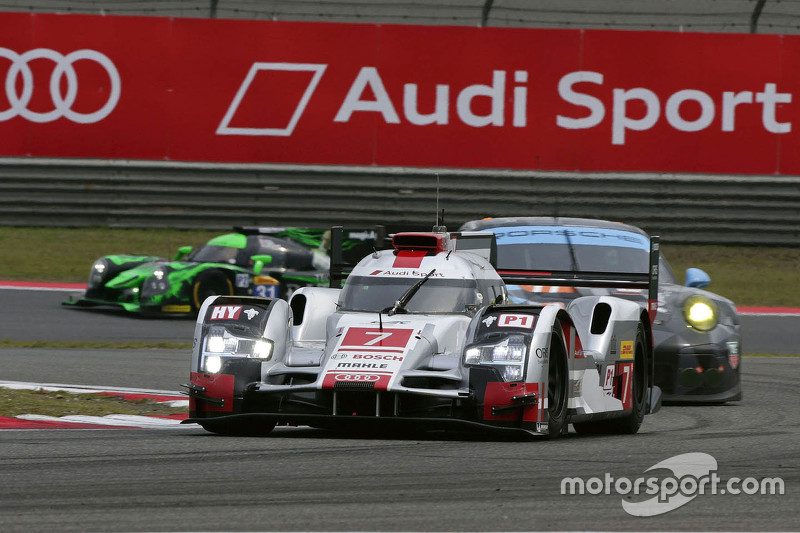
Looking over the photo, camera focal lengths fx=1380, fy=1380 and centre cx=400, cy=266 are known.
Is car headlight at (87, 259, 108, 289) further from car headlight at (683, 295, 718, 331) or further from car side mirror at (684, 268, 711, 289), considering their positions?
car headlight at (683, 295, 718, 331)

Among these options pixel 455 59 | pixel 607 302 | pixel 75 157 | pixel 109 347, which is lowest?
pixel 109 347

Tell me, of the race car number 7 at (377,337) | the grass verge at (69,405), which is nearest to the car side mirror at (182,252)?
the grass verge at (69,405)

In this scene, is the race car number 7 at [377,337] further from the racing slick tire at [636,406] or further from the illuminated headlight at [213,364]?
the racing slick tire at [636,406]

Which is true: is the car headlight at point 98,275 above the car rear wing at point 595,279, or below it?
below

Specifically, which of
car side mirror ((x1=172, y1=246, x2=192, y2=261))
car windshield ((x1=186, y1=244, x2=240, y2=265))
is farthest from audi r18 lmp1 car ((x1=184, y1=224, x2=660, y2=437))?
car side mirror ((x1=172, y1=246, x2=192, y2=261))

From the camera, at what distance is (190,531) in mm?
4344

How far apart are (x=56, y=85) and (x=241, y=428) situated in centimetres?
1272

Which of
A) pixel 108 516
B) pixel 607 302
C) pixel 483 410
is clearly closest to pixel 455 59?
pixel 607 302

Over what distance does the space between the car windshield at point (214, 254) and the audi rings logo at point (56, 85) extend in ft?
9.96

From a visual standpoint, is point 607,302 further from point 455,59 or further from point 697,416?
point 455,59

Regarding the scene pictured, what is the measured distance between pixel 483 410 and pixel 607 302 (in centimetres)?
160

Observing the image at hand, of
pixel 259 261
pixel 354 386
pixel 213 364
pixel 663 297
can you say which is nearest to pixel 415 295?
pixel 354 386

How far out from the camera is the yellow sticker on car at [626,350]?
26.6 feet

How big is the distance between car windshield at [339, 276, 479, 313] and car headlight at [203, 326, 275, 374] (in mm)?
648
